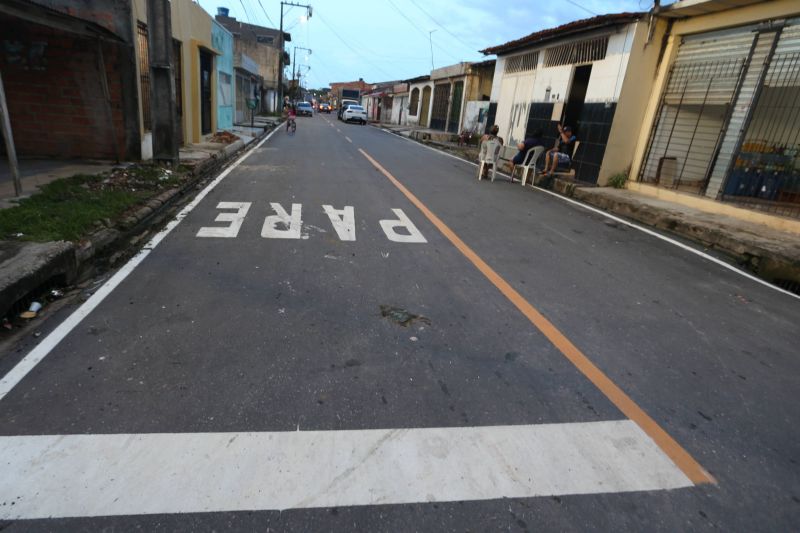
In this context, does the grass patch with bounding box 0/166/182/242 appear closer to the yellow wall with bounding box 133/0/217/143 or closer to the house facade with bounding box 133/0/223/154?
A: the house facade with bounding box 133/0/223/154

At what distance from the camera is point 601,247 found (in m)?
6.79

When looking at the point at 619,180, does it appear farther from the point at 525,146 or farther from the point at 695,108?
the point at 525,146

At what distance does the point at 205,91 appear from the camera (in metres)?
18.1

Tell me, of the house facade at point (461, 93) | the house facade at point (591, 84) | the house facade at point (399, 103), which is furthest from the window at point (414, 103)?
the house facade at point (591, 84)

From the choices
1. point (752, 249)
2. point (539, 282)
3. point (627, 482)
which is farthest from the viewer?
point (752, 249)

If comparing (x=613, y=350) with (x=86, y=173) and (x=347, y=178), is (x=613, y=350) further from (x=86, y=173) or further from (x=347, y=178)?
(x=86, y=173)

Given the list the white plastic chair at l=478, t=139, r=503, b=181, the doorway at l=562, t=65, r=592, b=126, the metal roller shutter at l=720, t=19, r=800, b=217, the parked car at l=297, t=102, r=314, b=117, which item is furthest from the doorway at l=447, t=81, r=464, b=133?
the parked car at l=297, t=102, r=314, b=117

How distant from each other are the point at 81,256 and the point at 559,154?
1158 centimetres

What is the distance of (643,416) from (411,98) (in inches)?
1816

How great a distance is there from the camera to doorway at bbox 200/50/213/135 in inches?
687

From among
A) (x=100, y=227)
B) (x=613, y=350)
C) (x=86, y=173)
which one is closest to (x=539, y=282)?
(x=613, y=350)

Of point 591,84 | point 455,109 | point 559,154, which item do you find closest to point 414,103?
point 455,109

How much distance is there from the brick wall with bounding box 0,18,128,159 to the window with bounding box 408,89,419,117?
3697 cm

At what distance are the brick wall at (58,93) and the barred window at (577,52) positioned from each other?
38.9 feet
